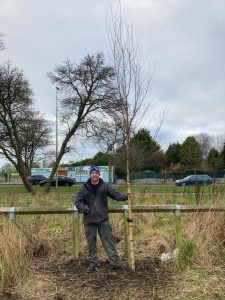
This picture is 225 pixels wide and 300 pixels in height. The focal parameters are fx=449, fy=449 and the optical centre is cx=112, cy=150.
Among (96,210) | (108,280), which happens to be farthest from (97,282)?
(96,210)

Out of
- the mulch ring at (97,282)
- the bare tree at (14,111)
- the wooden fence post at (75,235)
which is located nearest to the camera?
the mulch ring at (97,282)

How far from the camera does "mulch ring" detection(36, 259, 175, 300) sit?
526cm

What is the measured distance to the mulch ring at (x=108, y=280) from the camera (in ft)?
17.3

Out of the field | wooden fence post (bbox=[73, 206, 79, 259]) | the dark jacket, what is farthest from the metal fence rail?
the dark jacket

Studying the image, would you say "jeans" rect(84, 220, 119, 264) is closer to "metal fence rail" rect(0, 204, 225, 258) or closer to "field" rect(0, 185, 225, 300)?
"field" rect(0, 185, 225, 300)

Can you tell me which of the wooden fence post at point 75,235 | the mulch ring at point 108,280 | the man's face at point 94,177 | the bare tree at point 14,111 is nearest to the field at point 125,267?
the mulch ring at point 108,280

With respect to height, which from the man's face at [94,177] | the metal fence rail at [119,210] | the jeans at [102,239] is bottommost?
the jeans at [102,239]

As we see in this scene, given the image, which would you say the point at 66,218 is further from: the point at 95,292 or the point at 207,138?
the point at 207,138

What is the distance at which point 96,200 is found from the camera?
645 centimetres

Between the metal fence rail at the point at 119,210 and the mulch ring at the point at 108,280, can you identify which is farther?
the metal fence rail at the point at 119,210

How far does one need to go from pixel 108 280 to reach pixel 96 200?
3.91 ft

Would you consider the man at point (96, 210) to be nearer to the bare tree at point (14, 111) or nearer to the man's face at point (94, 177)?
the man's face at point (94, 177)

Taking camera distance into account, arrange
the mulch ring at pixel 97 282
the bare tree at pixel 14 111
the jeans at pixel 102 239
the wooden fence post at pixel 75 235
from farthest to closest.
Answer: the bare tree at pixel 14 111 → the wooden fence post at pixel 75 235 → the jeans at pixel 102 239 → the mulch ring at pixel 97 282

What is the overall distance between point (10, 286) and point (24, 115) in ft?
92.7
